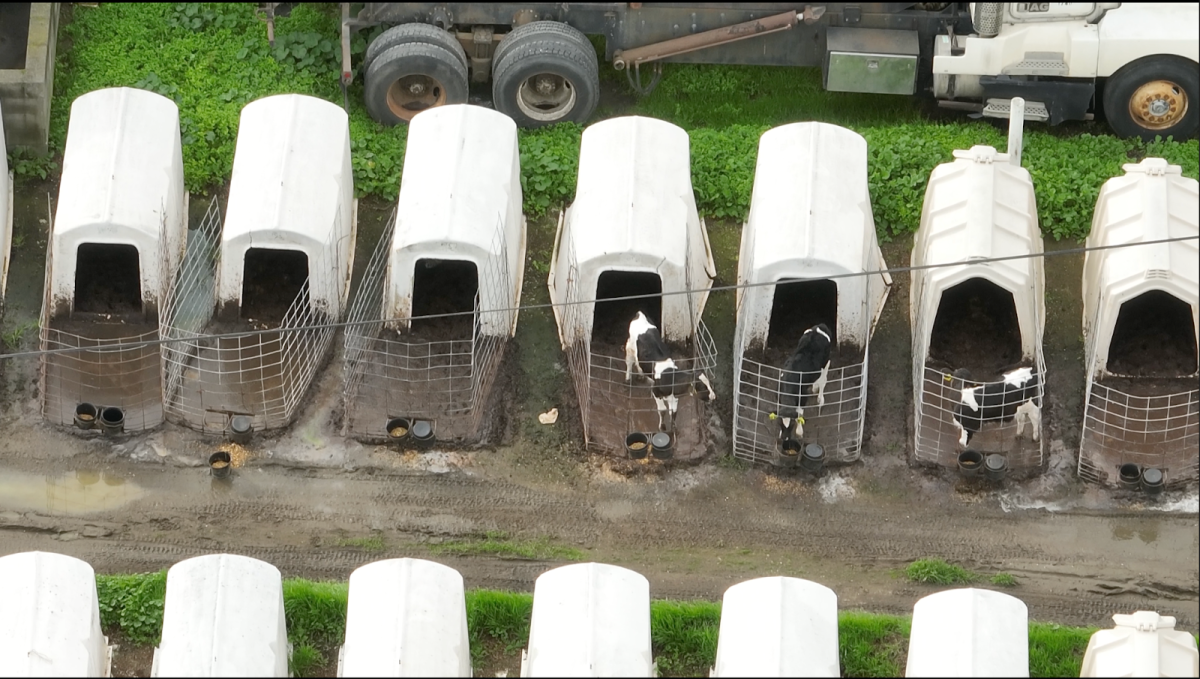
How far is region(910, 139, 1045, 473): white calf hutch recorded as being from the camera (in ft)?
59.7

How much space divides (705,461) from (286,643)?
3.84 m

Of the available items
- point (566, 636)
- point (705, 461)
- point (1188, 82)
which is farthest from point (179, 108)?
point (1188, 82)

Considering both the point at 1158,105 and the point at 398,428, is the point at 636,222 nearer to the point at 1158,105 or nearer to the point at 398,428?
the point at 398,428

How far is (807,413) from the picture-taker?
18.3 meters

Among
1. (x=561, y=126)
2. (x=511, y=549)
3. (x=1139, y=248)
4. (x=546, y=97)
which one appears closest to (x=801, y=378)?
(x=511, y=549)

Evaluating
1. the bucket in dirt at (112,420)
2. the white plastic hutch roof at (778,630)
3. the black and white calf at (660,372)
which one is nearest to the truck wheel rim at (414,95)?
the black and white calf at (660,372)

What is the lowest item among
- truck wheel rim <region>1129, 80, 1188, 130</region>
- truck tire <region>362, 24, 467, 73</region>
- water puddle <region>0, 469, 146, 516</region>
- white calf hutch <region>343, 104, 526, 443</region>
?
water puddle <region>0, 469, 146, 516</region>

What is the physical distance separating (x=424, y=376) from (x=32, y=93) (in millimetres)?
4521

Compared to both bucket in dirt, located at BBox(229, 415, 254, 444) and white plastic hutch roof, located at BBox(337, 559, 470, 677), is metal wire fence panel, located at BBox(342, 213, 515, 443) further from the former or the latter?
white plastic hutch roof, located at BBox(337, 559, 470, 677)

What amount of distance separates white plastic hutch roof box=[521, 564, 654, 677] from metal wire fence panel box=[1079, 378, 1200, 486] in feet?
14.1

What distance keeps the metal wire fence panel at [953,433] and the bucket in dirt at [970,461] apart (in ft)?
0.38

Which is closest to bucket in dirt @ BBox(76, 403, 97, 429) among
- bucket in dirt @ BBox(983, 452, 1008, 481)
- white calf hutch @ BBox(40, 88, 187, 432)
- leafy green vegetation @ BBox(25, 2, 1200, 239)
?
white calf hutch @ BBox(40, 88, 187, 432)

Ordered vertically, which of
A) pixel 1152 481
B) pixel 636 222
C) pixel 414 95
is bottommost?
pixel 1152 481

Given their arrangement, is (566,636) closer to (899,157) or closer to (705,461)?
(705,461)
